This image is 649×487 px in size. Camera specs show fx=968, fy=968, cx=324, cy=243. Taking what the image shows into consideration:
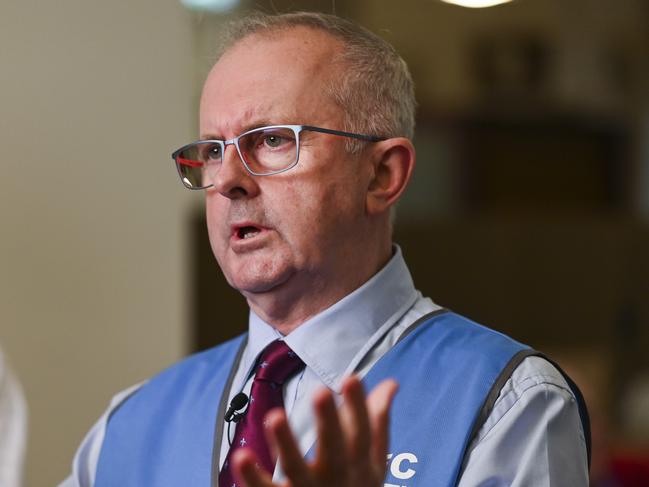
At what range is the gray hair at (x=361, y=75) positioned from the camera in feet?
4.71

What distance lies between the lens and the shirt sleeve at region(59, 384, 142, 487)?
1.63 meters

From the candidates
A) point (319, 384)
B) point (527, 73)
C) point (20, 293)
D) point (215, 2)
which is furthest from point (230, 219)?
point (527, 73)

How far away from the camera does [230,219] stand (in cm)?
141

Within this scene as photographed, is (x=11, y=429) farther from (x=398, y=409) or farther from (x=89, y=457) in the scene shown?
(x=398, y=409)

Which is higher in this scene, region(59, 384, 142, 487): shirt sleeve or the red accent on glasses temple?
the red accent on glasses temple

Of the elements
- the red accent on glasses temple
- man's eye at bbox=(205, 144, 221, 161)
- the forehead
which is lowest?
the red accent on glasses temple

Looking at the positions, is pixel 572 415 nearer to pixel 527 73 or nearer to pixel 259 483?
pixel 259 483

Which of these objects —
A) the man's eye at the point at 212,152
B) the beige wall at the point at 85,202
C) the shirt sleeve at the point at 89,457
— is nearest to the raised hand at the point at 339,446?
the man's eye at the point at 212,152

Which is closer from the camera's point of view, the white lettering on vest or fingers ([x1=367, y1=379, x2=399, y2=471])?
fingers ([x1=367, y1=379, x2=399, y2=471])

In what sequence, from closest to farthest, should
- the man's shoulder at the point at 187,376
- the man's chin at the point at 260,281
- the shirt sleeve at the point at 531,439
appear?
the shirt sleeve at the point at 531,439 < the man's chin at the point at 260,281 < the man's shoulder at the point at 187,376

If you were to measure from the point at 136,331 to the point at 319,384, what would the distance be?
2213 mm

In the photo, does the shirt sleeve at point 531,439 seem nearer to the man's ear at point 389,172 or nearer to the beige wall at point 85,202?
the man's ear at point 389,172

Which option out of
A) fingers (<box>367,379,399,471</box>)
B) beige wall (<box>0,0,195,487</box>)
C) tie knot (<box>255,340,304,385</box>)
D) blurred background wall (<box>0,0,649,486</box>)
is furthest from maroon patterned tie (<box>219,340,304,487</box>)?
beige wall (<box>0,0,195,487</box>)

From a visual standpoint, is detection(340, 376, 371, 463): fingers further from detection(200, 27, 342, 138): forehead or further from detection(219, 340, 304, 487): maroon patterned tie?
detection(200, 27, 342, 138): forehead
